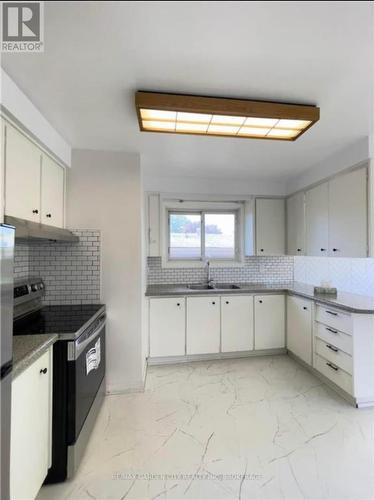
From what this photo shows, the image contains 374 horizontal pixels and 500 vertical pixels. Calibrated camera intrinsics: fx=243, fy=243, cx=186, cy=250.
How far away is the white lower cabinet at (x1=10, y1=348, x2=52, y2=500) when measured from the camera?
3.66 ft

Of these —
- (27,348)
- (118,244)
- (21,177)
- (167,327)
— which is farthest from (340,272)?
(21,177)

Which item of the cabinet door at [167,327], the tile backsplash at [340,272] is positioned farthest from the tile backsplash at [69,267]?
the tile backsplash at [340,272]

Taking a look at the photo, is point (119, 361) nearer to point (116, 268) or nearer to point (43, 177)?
point (116, 268)

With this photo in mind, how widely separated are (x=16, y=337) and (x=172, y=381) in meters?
1.75

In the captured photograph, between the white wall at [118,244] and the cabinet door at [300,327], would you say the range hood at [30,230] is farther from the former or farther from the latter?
the cabinet door at [300,327]

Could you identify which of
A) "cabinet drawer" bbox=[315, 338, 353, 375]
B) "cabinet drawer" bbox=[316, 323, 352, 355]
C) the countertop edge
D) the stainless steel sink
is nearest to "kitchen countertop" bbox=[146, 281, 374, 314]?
the countertop edge

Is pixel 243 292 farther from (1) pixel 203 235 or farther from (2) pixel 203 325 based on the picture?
(1) pixel 203 235

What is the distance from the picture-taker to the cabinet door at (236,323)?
3178 mm

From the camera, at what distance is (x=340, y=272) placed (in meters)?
3.13

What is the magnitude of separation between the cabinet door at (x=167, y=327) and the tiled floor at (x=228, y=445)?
446mm

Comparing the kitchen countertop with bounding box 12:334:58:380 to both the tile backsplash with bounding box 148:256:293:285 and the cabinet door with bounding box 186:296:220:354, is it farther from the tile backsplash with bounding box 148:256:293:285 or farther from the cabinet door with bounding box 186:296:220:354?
the tile backsplash with bounding box 148:256:293:285

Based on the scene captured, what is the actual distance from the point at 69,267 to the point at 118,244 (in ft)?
1.70

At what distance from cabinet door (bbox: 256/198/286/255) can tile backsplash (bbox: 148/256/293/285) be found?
0.29 meters

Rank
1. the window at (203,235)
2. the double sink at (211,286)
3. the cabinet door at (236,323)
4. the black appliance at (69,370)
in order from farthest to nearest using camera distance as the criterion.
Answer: the window at (203,235) < the double sink at (211,286) < the cabinet door at (236,323) < the black appliance at (69,370)
